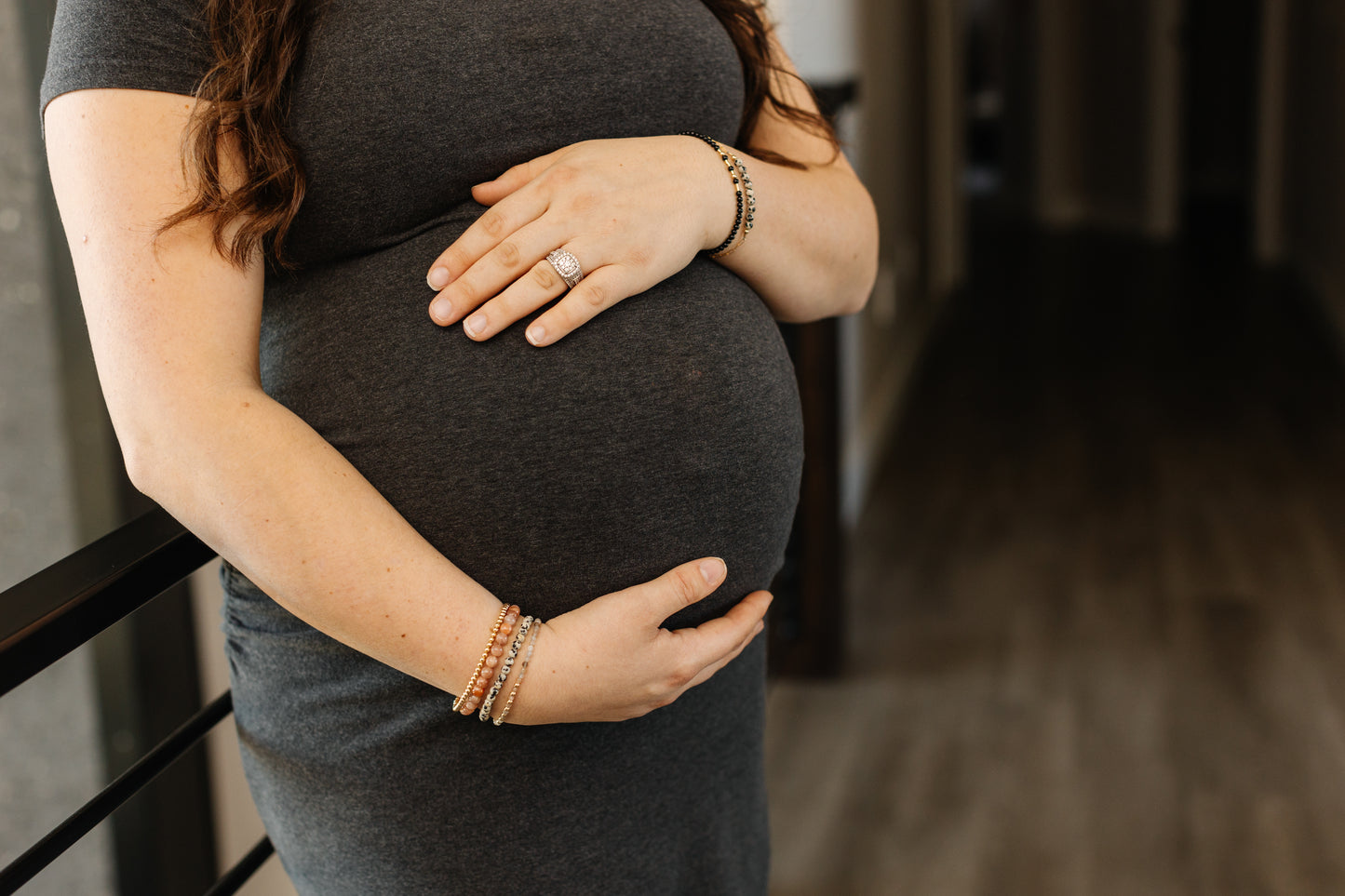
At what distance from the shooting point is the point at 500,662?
627mm

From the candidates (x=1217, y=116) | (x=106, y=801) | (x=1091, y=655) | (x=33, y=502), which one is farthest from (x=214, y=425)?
(x=1217, y=116)

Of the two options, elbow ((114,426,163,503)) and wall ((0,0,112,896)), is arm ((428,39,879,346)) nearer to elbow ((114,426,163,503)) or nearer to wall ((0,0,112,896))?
elbow ((114,426,163,503))

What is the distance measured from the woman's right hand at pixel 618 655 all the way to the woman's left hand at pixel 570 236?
0.16 meters

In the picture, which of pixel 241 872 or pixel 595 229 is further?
pixel 241 872

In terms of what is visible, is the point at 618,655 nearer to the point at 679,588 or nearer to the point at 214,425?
the point at 679,588

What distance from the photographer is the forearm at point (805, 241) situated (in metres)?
0.78

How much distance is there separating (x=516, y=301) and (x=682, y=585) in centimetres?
19

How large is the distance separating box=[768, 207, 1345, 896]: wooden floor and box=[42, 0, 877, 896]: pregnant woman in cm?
103

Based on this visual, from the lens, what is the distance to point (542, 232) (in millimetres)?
664

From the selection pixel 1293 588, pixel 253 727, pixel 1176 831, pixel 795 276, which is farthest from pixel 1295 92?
pixel 253 727

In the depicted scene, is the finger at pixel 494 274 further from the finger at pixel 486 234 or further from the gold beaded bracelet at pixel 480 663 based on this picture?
the gold beaded bracelet at pixel 480 663

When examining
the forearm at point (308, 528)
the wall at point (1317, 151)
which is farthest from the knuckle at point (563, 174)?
the wall at point (1317, 151)

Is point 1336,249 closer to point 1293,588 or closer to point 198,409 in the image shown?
point 1293,588

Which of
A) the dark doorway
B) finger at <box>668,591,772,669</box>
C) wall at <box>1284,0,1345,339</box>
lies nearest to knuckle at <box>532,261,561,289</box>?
finger at <box>668,591,772,669</box>
